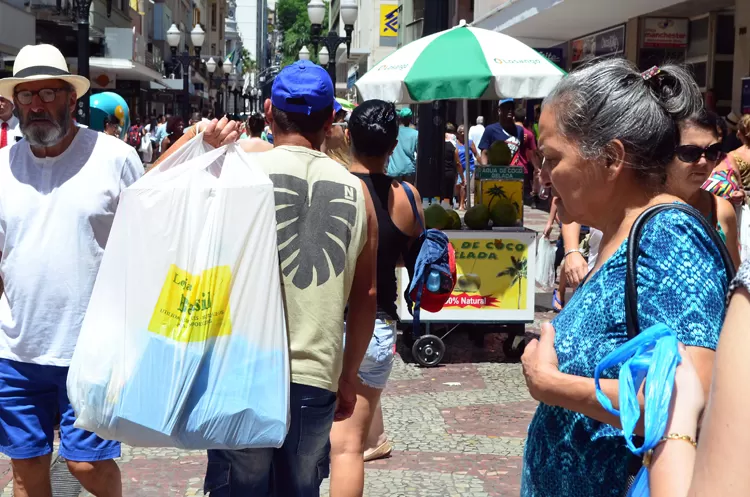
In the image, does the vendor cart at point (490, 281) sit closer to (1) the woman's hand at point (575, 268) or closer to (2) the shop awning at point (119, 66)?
(1) the woman's hand at point (575, 268)

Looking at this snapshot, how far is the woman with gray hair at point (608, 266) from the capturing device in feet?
5.99

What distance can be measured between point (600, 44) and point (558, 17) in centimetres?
212

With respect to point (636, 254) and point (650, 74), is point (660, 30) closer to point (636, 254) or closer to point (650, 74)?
point (650, 74)

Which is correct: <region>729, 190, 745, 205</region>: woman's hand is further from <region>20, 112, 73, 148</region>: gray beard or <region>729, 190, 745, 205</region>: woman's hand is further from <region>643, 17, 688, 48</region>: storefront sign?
<region>643, 17, 688, 48</region>: storefront sign

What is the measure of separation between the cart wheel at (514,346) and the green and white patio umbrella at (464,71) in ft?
6.56

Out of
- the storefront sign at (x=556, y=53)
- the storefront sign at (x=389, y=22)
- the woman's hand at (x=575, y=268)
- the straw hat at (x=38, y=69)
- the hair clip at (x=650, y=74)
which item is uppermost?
the storefront sign at (x=389, y=22)

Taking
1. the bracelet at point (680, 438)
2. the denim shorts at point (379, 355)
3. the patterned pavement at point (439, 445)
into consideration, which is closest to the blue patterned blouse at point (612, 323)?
the bracelet at point (680, 438)

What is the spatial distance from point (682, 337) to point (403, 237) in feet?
8.91

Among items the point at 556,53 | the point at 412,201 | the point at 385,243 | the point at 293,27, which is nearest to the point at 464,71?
the point at 412,201

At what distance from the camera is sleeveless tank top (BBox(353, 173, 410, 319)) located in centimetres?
431

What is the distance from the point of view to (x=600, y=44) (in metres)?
19.6

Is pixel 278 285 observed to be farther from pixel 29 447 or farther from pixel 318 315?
pixel 29 447

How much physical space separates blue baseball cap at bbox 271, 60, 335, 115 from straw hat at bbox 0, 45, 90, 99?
1049mm

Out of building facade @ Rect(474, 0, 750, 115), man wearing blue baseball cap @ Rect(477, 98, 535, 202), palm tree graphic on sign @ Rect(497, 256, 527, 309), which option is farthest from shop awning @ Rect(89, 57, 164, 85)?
palm tree graphic on sign @ Rect(497, 256, 527, 309)
